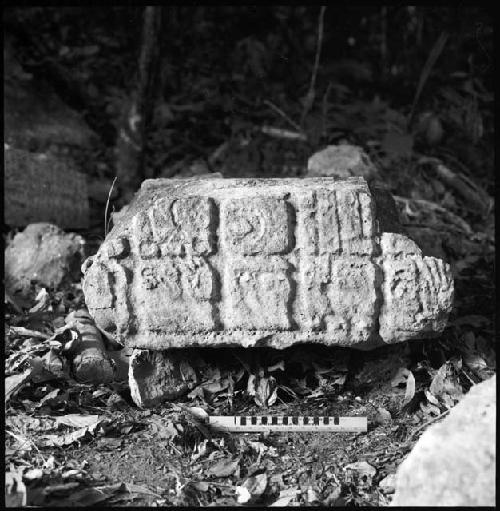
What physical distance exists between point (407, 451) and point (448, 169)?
3.40 meters

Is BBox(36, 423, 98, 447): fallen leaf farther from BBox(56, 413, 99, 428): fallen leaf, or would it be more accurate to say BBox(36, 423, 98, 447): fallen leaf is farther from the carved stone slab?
the carved stone slab

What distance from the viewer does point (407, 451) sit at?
147 inches

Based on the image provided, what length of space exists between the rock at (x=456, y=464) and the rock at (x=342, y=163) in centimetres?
293

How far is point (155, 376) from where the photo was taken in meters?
4.01

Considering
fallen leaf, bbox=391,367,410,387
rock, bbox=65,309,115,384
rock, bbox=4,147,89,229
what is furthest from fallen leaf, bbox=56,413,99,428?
rock, bbox=4,147,89,229

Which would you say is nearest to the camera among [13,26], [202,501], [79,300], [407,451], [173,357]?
[202,501]

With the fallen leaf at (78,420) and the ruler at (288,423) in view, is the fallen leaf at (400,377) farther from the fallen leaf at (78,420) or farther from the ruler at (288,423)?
the fallen leaf at (78,420)

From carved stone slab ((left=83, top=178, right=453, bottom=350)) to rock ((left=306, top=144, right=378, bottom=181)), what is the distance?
2.11 m

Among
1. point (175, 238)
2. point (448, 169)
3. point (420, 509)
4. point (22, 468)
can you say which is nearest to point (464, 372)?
point (420, 509)

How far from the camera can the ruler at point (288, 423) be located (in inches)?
153

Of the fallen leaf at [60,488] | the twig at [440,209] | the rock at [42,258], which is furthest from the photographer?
the twig at [440,209]

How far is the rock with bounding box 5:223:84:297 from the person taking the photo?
513 cm

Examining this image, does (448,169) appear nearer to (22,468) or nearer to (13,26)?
(13,26)

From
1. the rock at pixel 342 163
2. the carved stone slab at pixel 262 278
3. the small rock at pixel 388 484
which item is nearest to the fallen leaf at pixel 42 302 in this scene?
the carved stone slab at pixel 262 278
